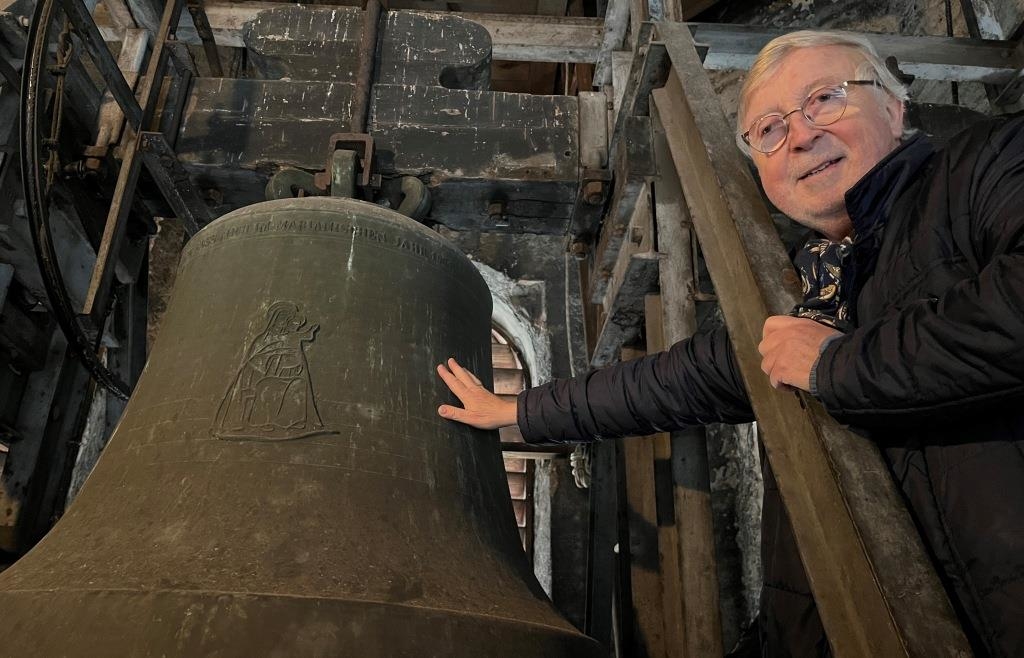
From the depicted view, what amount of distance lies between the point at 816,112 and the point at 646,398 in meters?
0.65

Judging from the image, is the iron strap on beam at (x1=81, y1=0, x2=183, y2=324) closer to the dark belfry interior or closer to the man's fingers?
the dark belfry interior

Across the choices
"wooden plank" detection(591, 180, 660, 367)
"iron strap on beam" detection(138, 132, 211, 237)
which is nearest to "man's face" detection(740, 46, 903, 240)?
"wooden plank" detection(591, 180, 660, 367)

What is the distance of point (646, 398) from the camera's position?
4.99ft

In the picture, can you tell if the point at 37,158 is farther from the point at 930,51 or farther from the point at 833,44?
the point at 930,51

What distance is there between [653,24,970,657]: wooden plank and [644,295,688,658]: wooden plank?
93 cm

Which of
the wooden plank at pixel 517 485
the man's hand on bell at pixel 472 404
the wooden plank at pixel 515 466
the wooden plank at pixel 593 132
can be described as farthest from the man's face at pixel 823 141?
the wooden plank at pixel 517 485

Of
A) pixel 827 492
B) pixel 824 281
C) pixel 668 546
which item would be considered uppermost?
pixel 824 281

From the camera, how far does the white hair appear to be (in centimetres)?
122

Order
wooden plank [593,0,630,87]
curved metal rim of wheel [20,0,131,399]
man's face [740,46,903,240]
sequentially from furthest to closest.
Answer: wooden plank [593,0,630,87] → curved metal rim of wheel [20,0,131,399] → man's face [740,46,903,240]

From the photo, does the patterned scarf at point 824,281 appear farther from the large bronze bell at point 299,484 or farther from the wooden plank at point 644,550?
the wooden plank at point 644,550

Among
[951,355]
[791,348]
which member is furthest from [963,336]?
[791,348]

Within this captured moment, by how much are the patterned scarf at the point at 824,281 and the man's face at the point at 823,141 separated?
1.9 inches

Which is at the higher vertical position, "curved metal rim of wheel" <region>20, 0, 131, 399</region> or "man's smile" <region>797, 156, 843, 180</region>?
"curved metal rim of wheel" <region>20, 0, 131, 399</region>

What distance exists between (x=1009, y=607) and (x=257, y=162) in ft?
7.65
